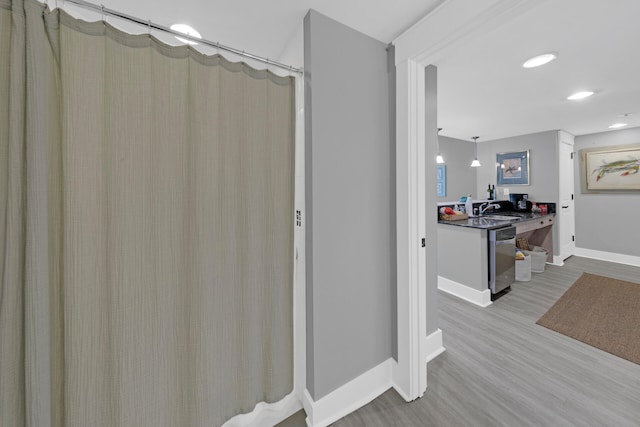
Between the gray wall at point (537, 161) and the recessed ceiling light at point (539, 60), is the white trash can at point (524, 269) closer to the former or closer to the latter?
the gray wall at point (537, 161)

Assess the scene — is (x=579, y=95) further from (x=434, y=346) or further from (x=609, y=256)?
(x=609, y=256)

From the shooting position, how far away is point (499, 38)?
5.18 feet

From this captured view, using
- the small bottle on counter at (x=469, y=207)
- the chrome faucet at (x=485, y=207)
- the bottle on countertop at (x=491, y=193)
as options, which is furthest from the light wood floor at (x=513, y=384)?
the bottle on countertop at (x=491, y=193)

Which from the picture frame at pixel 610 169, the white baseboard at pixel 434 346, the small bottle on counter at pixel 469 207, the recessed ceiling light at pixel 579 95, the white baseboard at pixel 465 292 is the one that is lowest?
the white baseboard at pixel 434 346

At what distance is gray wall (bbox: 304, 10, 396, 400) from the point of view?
4.38 ft

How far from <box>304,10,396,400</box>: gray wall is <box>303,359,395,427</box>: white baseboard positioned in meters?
0.04

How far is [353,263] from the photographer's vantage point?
1.48 metres

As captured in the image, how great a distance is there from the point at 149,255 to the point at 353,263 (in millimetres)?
1050

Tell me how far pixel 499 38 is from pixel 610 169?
15.0ft

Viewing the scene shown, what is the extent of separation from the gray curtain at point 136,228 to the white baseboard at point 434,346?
1175 millimetres

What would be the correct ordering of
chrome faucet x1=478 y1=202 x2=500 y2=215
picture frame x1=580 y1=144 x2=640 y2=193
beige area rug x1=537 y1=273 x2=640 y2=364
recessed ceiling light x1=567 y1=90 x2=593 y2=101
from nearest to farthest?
beige area rug x1=537 y1=273 x2=640 y2=364
recessed ceiling light x1=567 y1=90 x2=593 y2=101
picture frame x1=580 y1=144 x2=640 y2=193
chrome faucet x1=478 y1=202 x2=500 y2=215

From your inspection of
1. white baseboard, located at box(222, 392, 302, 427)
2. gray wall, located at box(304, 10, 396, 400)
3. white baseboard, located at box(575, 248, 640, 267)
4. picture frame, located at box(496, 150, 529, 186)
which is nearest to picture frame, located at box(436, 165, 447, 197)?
picture frame, located at box(496, 150, 529, 186)

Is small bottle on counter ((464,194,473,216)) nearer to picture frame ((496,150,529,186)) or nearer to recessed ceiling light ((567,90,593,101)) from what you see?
recessed ceiling light ((567,90,593,101))

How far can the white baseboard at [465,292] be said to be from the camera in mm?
2686
